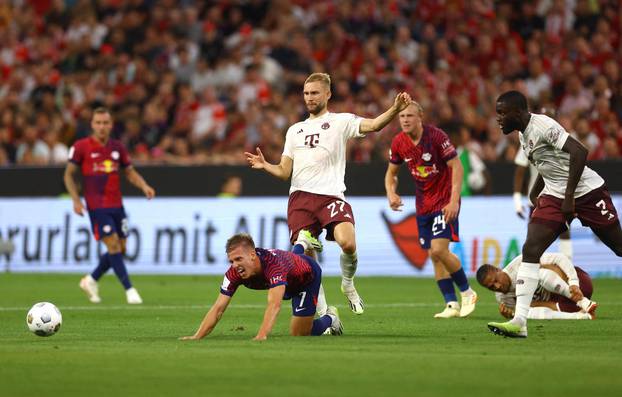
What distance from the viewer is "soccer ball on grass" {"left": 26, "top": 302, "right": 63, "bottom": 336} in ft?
35.5

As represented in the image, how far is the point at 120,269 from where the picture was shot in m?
16.4

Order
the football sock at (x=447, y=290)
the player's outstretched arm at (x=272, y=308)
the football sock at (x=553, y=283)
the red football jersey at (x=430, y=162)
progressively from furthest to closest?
the football sock at (x=447, y=290)
the red football jersey at (x=430, y=162)
the football sock at (x=553, y=283)
the player's outstretched arm at (x=272, y=308)

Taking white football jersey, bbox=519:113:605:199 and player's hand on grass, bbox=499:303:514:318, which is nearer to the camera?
white football jersey, bbox=519:113:605:199

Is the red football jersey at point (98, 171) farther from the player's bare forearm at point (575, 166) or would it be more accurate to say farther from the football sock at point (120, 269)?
the player's bare forearm at point (575, 166)

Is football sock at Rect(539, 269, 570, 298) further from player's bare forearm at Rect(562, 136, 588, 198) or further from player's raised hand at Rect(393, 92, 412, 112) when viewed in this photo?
player's raised hand at Rect(393, 92, 412, 112)

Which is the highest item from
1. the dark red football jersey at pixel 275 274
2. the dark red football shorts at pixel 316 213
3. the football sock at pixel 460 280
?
the dark red football shorts at pixel 316 213

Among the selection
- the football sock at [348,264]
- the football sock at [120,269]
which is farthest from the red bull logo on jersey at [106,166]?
the football sock at [348,264]

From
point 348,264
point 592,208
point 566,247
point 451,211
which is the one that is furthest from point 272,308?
point 566,247

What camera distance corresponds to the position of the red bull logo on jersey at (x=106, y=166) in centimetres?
1658

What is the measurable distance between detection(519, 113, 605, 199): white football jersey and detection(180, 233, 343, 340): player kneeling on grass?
2160 millimetres

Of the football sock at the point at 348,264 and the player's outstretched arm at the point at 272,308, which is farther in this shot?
the football sock at the point at 348,264

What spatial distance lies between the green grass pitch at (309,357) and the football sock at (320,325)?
318 mm

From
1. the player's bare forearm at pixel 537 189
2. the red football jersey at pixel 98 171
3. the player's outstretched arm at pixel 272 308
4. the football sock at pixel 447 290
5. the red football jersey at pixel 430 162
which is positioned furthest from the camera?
the red football jersey at pixel 98 171

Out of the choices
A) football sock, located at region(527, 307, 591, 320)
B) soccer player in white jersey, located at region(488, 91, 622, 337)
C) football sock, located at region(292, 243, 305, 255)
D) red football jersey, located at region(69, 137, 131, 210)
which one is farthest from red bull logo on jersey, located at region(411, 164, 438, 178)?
red football jersey, located at region(69, 137, 131, 210)
